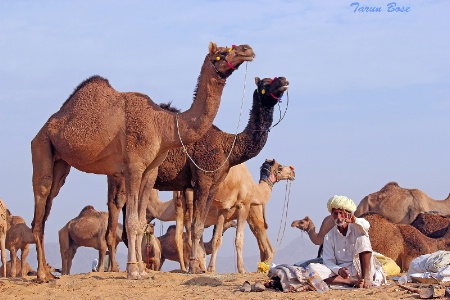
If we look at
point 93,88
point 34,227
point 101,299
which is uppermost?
point 93,88

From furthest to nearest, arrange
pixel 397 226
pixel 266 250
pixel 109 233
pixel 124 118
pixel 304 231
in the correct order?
pixel 304 231 → pixel 266 250 → pixel 397 226 → pixel 109 233 → pixel 124 118

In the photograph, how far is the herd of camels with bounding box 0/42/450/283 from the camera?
12.7 meters

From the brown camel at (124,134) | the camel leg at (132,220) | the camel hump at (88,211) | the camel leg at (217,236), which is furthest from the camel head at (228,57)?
the camel hump at (88,211)

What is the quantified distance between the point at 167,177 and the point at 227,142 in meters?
1.12

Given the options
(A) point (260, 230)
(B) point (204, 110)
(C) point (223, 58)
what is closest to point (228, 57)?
(C) point (223, 58)

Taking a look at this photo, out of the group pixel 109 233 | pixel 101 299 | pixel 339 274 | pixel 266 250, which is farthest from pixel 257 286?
pixel 266 250

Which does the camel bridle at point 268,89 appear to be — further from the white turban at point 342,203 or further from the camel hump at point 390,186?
the camel hump at point 390,186

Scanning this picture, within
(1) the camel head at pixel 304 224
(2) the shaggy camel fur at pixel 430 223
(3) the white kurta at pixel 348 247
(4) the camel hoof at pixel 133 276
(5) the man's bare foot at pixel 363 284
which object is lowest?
(5) the man's bare foot at pixel 363 284

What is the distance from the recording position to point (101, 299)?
401 inches

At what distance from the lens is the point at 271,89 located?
15.4m

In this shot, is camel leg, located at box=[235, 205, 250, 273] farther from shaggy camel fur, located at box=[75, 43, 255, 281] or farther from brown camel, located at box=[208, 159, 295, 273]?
shaggy camel fur, located at box=[75, 43, 255, 281]

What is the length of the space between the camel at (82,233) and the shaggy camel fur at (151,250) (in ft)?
4.95

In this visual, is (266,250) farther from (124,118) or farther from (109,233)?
(124,118)

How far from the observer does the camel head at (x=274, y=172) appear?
2077cm
